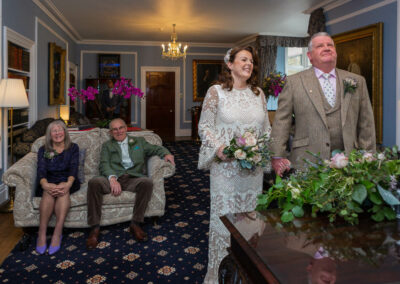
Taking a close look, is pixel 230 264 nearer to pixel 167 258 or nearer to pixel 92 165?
pixel 167 258

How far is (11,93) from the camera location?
160 inches

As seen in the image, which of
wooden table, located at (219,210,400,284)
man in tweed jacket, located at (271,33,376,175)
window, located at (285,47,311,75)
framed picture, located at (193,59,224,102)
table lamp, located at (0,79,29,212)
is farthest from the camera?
framed picture, located at (193,59,224,102)

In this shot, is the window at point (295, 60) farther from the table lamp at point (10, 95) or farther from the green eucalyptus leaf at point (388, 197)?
the green eucalyptus leaf at point (388, 197)

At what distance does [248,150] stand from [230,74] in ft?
1.96

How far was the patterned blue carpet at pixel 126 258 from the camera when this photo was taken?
2.55 metres

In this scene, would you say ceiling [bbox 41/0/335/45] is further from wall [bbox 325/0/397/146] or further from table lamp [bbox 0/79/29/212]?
table lamp [bbox 0/79/29/212]

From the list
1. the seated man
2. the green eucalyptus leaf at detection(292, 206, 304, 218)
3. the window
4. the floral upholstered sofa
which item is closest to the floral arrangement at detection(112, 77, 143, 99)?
the floral upholstered sofa

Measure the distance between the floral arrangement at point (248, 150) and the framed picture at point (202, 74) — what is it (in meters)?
9.56

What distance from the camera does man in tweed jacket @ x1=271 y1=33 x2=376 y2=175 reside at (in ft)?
6.78

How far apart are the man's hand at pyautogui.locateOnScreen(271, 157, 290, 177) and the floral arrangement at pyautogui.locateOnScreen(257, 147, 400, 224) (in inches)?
27.5

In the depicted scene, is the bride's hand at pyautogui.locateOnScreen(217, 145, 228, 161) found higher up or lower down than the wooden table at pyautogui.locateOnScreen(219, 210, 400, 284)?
higher up

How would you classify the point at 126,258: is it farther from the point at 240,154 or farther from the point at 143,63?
the point at 143,63

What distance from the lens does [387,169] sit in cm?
128

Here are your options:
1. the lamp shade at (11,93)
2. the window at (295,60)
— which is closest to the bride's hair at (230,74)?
the lamp shade at (11,93)
